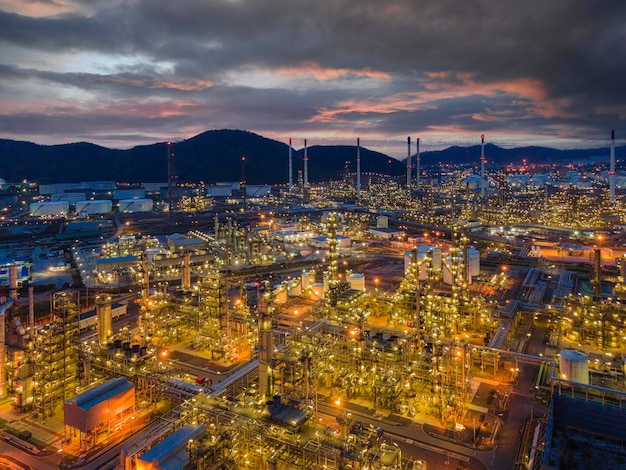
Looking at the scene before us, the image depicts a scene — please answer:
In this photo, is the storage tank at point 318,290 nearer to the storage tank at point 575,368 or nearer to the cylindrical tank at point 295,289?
the cylindrical tank at point 295,289

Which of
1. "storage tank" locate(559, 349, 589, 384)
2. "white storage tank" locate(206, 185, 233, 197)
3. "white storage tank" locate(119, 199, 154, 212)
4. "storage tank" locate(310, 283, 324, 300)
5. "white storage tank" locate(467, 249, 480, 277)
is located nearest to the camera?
"storage tank" locate(559, 349, 589, 384)

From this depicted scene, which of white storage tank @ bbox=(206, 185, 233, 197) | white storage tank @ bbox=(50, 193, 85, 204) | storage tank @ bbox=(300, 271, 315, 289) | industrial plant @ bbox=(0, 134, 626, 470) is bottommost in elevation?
industrial plant @ bbox=(0, 134, 626, 470)

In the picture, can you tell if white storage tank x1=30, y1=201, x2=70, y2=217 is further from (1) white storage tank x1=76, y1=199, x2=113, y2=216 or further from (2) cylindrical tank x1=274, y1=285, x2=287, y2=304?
(2) cylindrical tank x1=274, y1=285, x2=287, y2=304

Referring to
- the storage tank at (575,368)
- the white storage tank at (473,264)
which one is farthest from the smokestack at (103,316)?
the white storage tank at (473,264)

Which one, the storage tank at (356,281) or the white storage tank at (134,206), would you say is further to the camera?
the white storage tank at (134,206)

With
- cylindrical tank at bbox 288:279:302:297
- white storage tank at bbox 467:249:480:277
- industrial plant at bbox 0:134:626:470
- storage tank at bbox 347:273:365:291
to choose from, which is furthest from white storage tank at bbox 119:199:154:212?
white storage tank at bbox 467:249:480:277

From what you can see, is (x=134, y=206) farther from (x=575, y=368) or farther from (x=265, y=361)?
(x=575, y=368)

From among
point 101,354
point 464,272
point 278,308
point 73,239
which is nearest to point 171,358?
point 101,354

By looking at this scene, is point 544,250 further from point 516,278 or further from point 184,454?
point 184,454
